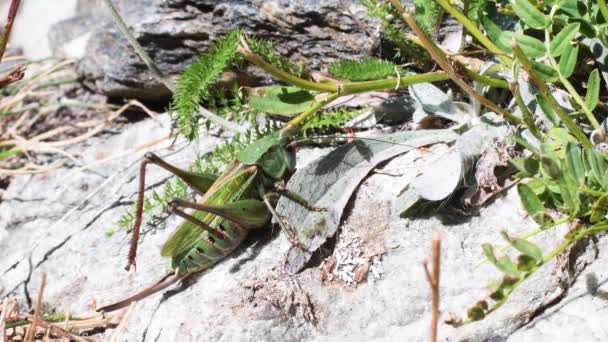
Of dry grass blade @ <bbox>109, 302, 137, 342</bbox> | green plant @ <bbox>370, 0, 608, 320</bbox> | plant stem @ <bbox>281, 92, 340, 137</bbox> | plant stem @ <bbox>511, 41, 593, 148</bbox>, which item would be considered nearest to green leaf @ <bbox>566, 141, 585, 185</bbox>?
green plant @ <bbox>370, 0, 608, 320</bbox>

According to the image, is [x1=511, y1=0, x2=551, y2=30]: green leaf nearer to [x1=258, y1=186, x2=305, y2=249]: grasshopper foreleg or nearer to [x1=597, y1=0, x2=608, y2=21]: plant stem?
[x1=597, y1=0, x2=608, y2=21]: plant stem

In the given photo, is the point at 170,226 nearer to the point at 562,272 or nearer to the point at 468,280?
the point at 468,280

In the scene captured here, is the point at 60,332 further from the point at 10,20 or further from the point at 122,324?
the point at 10,20

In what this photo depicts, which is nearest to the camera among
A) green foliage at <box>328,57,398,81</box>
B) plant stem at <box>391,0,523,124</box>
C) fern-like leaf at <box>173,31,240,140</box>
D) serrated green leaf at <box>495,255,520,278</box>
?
serrated green leaf at <box>495,255,520,278</box>

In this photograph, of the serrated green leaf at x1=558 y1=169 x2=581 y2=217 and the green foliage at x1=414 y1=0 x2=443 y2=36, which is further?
the green foliage at x1=414 y1=0 x2=443 y2=36

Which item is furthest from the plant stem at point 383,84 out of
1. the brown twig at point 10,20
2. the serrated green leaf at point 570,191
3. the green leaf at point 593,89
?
the brown twig at point 10,20

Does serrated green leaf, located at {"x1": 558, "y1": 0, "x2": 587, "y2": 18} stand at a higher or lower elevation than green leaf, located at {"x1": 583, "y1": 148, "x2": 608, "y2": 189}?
higher

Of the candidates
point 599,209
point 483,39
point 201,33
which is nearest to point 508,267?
point 599,209
